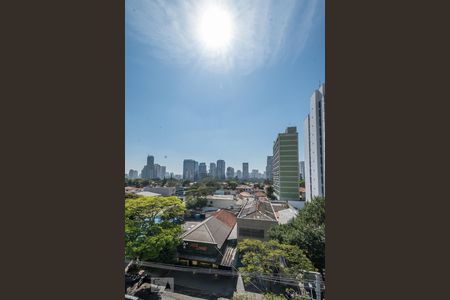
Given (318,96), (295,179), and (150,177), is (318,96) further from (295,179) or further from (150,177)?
(150,177)

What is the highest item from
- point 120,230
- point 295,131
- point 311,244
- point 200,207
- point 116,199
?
point 295,131

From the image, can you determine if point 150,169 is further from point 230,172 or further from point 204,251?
point 204,251

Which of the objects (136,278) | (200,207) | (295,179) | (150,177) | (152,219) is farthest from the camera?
(150,177)

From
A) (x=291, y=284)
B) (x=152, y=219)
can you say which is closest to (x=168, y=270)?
(x=152, y=219)

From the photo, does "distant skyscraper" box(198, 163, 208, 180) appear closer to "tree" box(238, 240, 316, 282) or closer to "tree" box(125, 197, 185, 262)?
Result: "tree" box(125, 197, 185, 262)

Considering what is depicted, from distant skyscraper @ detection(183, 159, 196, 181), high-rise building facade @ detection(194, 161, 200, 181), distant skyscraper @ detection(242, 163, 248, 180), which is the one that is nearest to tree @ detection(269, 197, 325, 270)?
distant skyscraper @ detection(183, 159, 196, 181)

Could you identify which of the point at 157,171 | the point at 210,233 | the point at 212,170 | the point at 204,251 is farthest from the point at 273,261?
the point at 212,170
